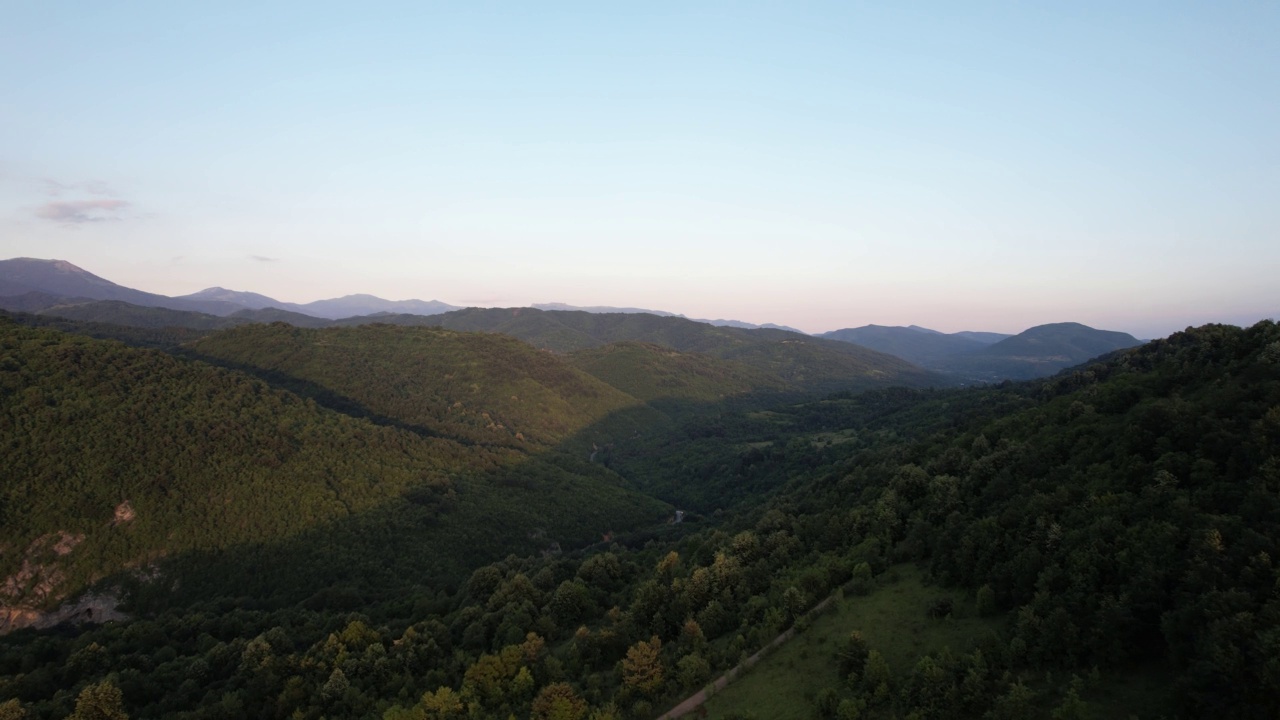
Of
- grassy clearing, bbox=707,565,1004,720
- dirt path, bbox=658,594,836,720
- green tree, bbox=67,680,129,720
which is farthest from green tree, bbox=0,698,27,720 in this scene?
grassy clearing, bbox=707,565,1004,720

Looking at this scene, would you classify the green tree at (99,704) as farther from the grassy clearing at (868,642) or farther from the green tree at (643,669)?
the grassy clearing at (868,642)

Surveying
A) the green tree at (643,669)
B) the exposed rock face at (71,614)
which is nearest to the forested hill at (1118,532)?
the green tree at (643,669)

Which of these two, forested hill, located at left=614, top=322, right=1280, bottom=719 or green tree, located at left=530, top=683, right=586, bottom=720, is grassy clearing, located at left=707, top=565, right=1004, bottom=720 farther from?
green tree, located at left=530, top=683, right=586, bottom=720

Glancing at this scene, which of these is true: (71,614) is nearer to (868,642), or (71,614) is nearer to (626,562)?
(626,562)

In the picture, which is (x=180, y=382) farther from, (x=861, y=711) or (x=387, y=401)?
(x=861, y=711)

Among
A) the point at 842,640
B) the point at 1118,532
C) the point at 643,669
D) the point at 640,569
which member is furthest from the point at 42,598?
the point at 1118,532
